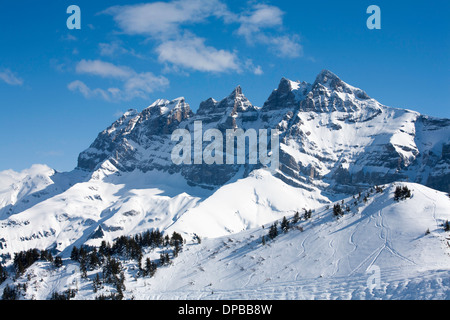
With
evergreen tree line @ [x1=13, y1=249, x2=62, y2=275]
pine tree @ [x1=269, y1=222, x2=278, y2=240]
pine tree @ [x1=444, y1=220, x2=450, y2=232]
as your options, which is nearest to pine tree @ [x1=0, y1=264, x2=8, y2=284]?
evergreen tree line @ [x1=13, y1=249, x2=62, y2=275]

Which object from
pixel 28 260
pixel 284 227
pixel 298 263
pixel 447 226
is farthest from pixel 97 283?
pixel 447 226

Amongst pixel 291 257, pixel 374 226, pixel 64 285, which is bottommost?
pixel 64 285

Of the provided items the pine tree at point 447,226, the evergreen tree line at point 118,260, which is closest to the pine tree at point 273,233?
the evergreen tree line at point 118,260

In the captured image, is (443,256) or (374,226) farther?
(374,226)

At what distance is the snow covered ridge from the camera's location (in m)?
53.0

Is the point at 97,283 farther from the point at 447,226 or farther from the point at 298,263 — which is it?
the point at 447,226

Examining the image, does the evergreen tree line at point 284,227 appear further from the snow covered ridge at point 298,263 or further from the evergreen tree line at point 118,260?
the evergreen tree line at point 118,260

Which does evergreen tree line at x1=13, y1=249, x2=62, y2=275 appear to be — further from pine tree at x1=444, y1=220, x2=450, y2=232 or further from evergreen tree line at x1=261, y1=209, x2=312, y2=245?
pine tree at x1=444, y1=220, x2=450, y2=232

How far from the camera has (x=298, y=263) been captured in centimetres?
6956
